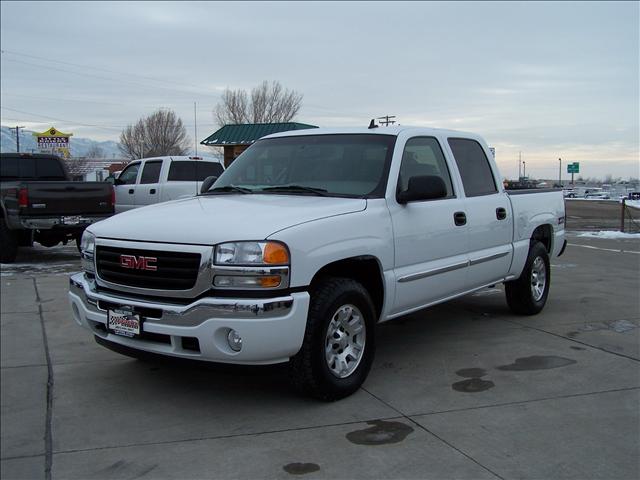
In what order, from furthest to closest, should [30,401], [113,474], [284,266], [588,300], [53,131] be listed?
[53,131]
[588,300]
[30,401]
[284,266]
[113,474]

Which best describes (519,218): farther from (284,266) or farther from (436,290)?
(284,266)

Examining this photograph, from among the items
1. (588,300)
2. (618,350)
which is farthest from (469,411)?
(588,300)

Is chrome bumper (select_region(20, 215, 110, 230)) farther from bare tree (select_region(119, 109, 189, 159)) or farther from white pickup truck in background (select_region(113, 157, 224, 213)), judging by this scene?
bare tree (select_region(119, 109, 189, 159))

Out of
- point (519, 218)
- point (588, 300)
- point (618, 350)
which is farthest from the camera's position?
point (588, 300)

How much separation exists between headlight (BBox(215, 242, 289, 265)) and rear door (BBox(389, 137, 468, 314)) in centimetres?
130

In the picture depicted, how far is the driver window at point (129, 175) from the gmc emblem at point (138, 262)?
1072 cm

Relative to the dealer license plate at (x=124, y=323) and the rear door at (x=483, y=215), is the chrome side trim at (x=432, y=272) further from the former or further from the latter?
the dealer license plate at (x=124, y=323)

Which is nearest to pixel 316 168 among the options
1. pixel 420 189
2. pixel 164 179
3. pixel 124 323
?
pixel 420 189

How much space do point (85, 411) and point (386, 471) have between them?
6.87 feet

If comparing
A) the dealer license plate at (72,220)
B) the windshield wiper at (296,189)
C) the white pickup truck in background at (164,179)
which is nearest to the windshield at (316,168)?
the windshield wiper at (296,189)

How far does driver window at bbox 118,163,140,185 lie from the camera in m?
14.4

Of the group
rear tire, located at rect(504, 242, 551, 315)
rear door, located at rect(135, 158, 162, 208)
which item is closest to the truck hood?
rear tire, located at rect(504, 242, 551, 315)

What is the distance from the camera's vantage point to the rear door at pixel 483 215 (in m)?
5.76

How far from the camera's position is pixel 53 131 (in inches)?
1828
